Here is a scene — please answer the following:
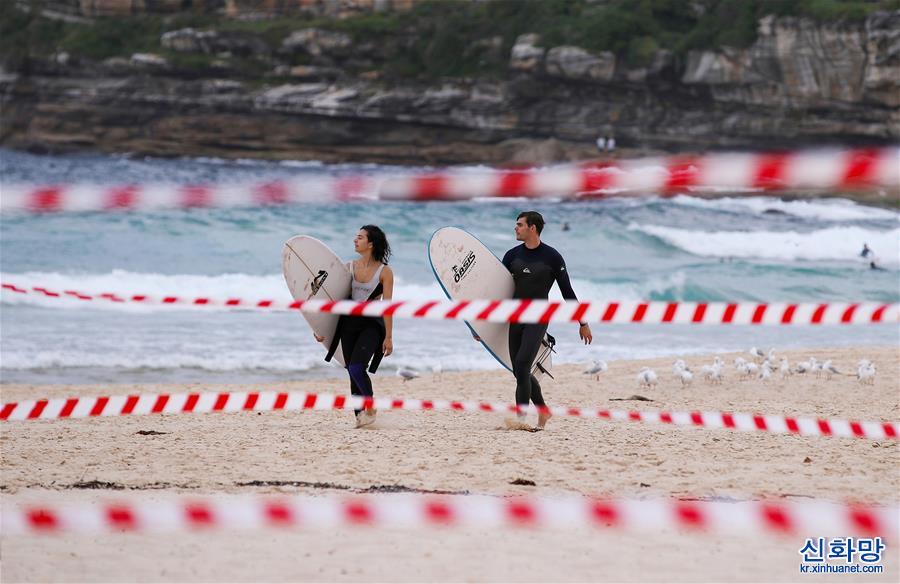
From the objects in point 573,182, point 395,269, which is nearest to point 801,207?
point 395,269

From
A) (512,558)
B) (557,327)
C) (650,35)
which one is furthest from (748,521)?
(650,35)

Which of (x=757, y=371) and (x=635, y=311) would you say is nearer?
(x=635, y=311)

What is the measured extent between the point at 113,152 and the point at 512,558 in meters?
47.8

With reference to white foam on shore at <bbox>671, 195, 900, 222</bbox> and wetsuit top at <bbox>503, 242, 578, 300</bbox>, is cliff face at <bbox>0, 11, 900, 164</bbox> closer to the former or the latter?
white foam on shore at <bbox>671, 195, 900, 222</bbox>

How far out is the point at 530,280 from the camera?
6.50 metres

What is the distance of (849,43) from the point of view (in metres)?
41.2

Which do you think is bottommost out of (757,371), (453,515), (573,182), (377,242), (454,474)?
(757,371)

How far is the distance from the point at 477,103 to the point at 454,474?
140ft

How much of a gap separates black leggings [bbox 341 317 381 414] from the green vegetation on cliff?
126 ft

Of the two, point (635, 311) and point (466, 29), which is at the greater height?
point (635, 311)

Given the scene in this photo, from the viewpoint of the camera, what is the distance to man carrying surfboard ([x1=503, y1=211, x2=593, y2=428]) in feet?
21.2

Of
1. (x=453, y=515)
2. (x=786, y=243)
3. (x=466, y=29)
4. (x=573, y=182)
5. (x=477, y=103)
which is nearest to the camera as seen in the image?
(x=453, y=515)

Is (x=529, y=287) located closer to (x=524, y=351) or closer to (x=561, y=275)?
(x=561, y=275)

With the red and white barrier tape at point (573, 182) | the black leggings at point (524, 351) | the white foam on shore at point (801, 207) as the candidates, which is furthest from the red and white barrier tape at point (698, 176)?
the white foam on shore at point (801, 207)
